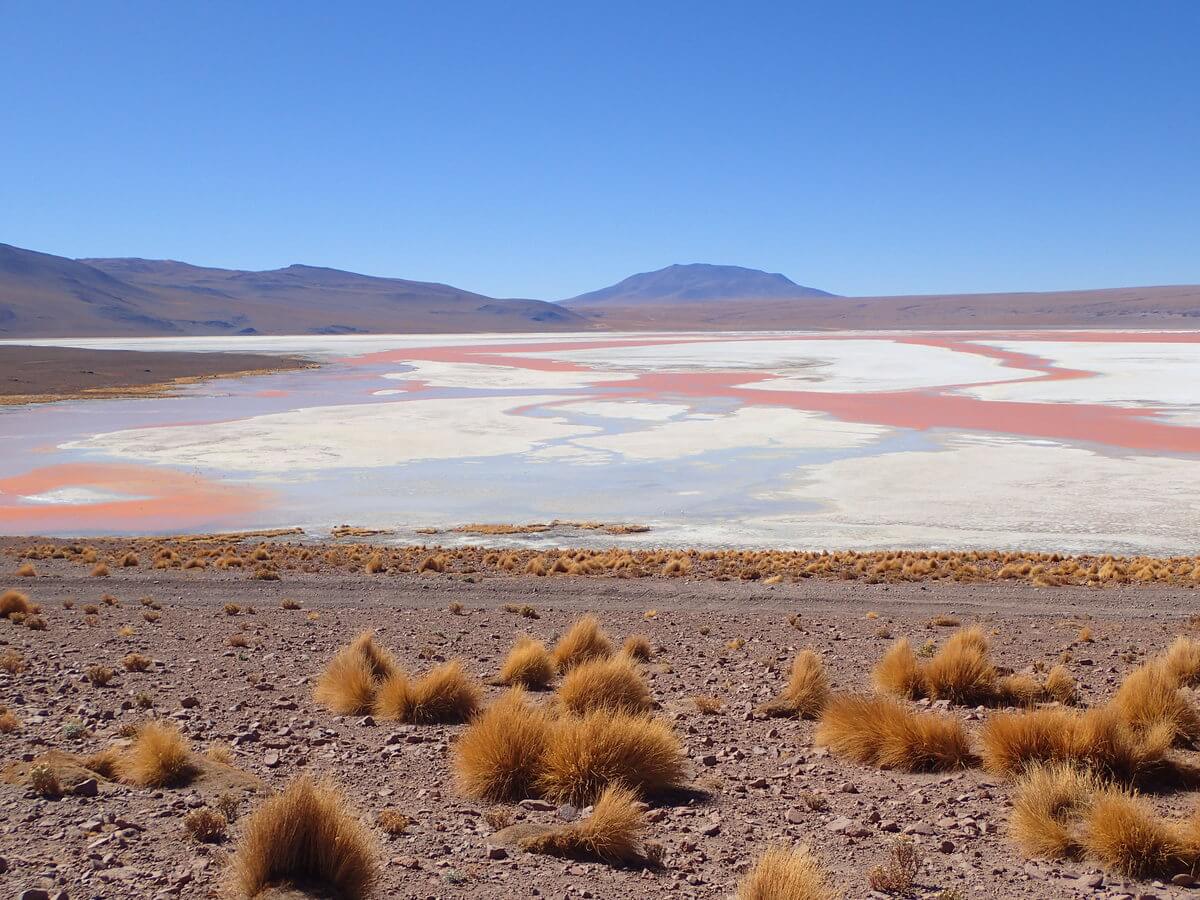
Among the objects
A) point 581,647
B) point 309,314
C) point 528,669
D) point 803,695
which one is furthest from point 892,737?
point 309,314

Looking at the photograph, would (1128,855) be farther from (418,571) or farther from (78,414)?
(78,414)

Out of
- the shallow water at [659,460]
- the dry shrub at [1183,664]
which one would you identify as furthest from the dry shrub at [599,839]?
the shallow water at [659,460]

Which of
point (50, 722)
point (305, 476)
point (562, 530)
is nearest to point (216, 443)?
point (305, 476)

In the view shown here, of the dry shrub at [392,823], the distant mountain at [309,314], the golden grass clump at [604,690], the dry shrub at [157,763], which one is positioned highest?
the distant mountain at [309,314]

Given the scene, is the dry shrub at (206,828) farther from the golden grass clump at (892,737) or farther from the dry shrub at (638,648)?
the dry shrub at (638,648)

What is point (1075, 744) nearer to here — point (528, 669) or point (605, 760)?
point (605, 760)

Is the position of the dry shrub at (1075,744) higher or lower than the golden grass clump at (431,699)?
higher
